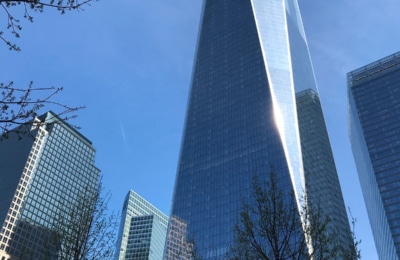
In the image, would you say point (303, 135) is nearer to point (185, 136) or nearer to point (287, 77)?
point (287, 77)

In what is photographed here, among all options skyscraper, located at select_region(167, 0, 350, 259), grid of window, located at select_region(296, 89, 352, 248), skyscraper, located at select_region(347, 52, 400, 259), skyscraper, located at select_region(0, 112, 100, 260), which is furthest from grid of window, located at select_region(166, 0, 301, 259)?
skyscraper, located at select_region(347, 52, 400, 259)

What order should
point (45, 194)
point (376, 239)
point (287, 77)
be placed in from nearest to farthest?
point (287, 77), point (45, 194), point (376, 239)

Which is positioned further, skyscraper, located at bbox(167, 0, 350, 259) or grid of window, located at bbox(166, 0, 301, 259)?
skyscraper, located at bbox(167, 0, 350, 259)

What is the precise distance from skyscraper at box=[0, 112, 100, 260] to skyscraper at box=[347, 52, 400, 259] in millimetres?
103466

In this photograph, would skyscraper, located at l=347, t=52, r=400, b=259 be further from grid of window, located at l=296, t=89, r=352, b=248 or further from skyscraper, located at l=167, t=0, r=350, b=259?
skyscraper, located at l=167, t=0, r=350, b=259

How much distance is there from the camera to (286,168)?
11594cm

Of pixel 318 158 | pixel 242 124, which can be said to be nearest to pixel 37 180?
pixel 242 124

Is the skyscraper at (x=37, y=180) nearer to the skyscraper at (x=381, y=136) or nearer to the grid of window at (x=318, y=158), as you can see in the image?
the grid of window at (x=318, y=158)

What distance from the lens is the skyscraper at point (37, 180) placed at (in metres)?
147

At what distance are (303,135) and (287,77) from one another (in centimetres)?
3411

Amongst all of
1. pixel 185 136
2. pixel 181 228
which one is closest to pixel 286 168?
pixel 181 228

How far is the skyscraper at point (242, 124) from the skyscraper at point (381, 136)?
48.5ft

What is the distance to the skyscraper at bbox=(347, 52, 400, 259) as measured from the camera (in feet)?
456

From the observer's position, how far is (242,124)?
139625 mm
